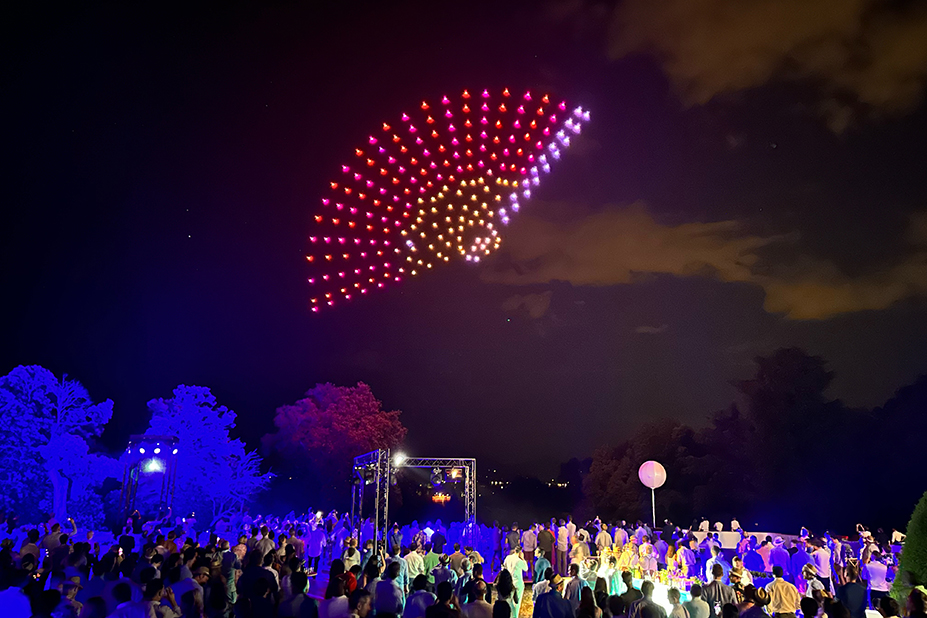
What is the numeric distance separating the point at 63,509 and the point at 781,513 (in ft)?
108

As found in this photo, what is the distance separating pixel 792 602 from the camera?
369 inches

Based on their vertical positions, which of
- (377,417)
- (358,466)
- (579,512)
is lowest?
(579,512)

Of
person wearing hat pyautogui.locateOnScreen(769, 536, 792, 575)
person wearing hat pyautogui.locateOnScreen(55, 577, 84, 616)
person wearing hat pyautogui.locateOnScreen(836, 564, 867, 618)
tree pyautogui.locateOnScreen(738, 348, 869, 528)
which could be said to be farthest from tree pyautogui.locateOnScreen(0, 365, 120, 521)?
tree pyautogui.locateOnScreen(738, 348, 869, 528)

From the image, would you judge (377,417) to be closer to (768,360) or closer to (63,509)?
(63,509)

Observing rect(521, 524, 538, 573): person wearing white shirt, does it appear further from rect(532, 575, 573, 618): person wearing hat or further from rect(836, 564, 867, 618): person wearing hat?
rect(532, 575, 573, 618): person wearing hat

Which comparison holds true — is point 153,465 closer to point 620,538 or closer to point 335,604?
point 620,538

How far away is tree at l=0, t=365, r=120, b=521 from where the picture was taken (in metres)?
27.4

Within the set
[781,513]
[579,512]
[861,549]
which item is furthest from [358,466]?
[579,512]

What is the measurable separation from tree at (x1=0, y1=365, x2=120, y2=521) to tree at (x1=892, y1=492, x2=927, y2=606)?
2948 cm

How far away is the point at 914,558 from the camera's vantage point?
27.6 feet

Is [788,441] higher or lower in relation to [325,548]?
higher

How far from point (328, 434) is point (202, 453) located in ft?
27.9

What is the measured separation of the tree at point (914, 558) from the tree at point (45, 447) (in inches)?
1161

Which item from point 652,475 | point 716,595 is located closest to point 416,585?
point 716,595
